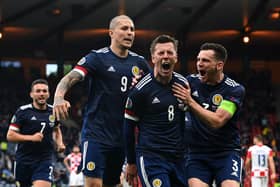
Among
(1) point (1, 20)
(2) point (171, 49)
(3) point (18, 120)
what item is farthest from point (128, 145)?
(1) point (1, 20)

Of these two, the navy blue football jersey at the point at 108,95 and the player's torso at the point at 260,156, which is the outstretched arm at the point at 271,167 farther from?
the navy blue football jersey at the point at 108,95

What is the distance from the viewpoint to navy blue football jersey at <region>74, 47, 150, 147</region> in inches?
287

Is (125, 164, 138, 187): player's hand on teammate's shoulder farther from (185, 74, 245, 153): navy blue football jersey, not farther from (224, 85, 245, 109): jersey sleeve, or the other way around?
(224, 85, 245, 109): jersey sleeve

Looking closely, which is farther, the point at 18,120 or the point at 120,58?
the point at 18,120

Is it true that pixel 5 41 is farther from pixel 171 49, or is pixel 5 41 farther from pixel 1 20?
pixel 171 49

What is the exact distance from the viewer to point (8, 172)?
22.8m

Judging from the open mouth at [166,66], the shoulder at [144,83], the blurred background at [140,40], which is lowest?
the shoulder at [144,83]

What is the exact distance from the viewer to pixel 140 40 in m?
30.2

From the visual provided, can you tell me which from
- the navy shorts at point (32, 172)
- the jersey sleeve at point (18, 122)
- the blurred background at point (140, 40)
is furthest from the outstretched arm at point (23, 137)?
the blurred background at point (140, 40)

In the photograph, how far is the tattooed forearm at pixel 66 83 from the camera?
6.69 metres

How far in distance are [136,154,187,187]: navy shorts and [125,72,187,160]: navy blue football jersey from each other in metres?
0.07

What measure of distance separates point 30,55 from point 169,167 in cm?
2831

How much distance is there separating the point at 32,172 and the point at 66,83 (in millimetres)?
3743

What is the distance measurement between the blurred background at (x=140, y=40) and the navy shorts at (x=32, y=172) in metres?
12.1
